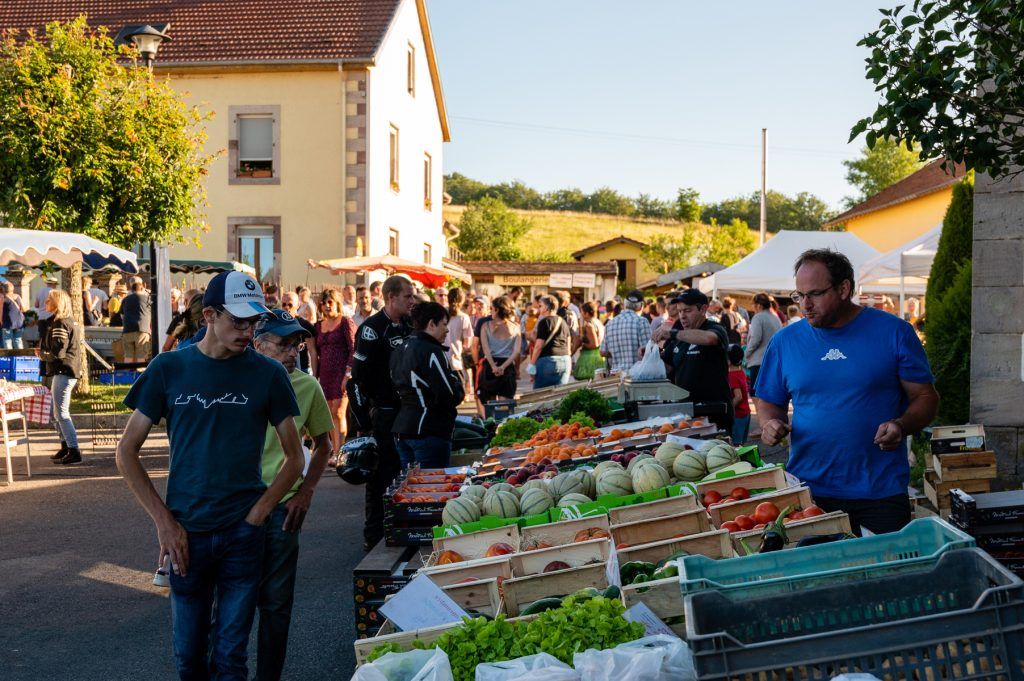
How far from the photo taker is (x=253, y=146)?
28359 millimetres

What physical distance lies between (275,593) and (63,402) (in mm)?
8592

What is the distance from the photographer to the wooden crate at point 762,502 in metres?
4.67

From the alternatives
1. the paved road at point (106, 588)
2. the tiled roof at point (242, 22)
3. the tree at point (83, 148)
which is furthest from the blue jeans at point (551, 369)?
the tiled roof at point (242, 22)

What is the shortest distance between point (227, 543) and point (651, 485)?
2417 millimetres

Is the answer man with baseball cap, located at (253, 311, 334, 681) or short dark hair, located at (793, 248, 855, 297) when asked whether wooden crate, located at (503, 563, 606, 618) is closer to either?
man with baseball cap, located at (253, 311, 334, 681)

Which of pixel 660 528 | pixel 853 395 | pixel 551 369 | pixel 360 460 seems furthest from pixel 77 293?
pixel 853 395

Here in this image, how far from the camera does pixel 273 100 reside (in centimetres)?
2800

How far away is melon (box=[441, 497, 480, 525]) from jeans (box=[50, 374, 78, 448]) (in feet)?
26.6

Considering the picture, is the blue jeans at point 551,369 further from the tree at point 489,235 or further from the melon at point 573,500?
the tree at point 489,235

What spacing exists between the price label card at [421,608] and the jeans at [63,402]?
9480 millimetres

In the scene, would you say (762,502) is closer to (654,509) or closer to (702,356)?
(654,509)

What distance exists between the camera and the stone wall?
873 cm

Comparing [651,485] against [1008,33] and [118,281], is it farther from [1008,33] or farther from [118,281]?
[118,281]

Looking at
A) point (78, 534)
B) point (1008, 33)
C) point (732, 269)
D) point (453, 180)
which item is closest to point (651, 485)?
point (1008, 33)
